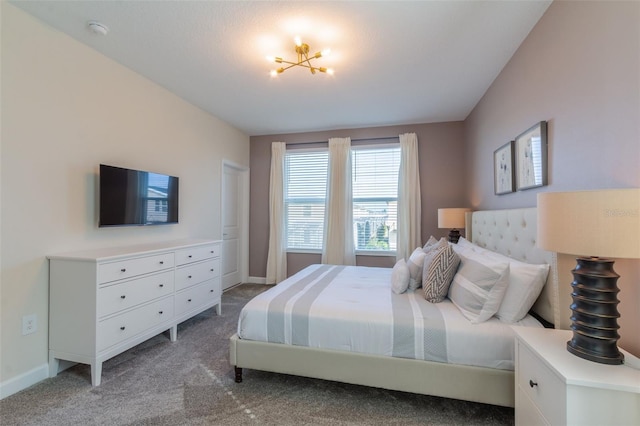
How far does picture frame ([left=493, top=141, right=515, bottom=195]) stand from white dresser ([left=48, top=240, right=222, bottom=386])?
314 centimetres

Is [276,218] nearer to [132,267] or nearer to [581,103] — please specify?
[132,267]

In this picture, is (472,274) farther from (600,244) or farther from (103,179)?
(103,179)

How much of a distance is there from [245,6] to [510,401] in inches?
115

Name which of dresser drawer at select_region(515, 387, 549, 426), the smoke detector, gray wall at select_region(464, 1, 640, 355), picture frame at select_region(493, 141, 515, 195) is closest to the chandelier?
the smoke detector

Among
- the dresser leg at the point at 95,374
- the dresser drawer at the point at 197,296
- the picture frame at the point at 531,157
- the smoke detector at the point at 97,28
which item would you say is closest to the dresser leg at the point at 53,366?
the dresser leg at the point at 95,374

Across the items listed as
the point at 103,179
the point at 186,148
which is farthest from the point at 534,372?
the point at 186,148

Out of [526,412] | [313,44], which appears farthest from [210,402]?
[313,44]

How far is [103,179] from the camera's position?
233 centimetres

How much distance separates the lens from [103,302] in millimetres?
1970

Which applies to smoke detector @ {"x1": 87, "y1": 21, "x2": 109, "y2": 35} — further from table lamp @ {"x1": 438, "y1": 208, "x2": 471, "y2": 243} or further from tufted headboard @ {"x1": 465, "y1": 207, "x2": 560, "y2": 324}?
table lamp @ {"x1": 438, "y1": 208, "x2": 471, "y2": 243}

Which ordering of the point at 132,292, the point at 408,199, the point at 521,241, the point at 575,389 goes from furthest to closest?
1. the point at 408,199
2. the point at 132,292
3. the point at 521,241
4. the point at 575,389

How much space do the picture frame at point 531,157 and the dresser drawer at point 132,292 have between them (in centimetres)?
313

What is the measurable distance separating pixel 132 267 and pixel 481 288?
255 centimetres

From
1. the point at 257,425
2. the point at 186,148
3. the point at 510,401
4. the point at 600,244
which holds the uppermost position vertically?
the point at 186,148
